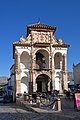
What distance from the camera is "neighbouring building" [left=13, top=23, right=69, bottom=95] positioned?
130ft

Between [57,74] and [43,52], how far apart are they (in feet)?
14.6

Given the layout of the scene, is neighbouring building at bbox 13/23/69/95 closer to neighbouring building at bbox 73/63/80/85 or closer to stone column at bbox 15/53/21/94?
stone column at bbox 15/53/21/94

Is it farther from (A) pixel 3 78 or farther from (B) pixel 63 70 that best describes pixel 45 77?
(A) pixel 3 78

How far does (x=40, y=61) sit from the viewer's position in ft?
134

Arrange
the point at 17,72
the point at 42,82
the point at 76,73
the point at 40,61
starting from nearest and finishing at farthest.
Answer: the point at 17,72
the point at 40,61
the point at 42,82
the point at 76,73

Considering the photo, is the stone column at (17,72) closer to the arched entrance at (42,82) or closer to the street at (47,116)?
the arched entrance at (42,82)

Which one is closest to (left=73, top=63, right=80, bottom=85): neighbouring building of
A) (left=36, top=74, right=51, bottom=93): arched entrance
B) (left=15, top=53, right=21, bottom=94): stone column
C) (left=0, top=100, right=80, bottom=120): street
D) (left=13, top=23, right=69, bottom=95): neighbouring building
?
(left=13, top=23, right=69, bottom=95): neighbouring building

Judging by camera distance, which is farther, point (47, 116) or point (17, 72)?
point (17, 72)

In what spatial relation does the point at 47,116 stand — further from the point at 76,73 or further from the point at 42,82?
the point at 76,73

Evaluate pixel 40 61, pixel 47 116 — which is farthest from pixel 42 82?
pixel 47 116

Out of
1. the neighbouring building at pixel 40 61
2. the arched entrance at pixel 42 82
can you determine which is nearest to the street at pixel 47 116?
the neighbouring building at pixel 40 61

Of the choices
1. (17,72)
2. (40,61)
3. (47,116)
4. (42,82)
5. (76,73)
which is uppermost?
(40,61)

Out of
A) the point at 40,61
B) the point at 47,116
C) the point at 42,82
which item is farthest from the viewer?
the point at 42,82

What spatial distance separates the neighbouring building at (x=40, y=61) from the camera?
1558 inches
